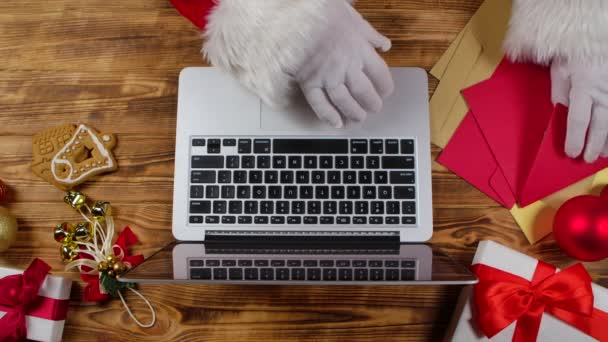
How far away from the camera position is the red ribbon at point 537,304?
0.59 m

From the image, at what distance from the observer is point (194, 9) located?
2.34 ft

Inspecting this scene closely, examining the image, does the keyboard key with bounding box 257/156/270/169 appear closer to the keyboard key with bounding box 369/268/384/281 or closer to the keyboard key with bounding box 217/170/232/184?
the keyboard key with bounding box 217/170/232/184

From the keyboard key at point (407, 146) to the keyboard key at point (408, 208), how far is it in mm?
72

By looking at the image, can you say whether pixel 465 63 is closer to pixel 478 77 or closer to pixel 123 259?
pixel 478 77

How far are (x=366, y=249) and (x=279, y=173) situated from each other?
16 cm

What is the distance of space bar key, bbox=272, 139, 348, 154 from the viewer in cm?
66

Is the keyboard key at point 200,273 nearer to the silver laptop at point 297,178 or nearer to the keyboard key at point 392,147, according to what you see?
the silver laptop at point 297,178

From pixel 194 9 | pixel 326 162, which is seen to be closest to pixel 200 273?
pixel 326 162

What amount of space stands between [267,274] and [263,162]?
0.17 m

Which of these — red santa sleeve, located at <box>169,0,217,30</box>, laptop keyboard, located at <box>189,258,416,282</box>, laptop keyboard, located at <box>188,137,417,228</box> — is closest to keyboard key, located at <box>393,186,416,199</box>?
laptop keyboard, located at <box>188,137,417,228</box>

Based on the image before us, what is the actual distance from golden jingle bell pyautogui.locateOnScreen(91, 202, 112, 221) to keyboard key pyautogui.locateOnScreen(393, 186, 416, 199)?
405 millimetres

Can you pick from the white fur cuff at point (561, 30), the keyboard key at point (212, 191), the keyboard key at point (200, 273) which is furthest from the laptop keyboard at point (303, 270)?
the white fur cuff at point (561, 30)

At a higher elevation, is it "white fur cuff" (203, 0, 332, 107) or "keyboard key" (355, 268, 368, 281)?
"white fur cuff" (203, 0, 332, 107)

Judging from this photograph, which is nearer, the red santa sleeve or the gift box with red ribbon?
the gift box with red ribbon
